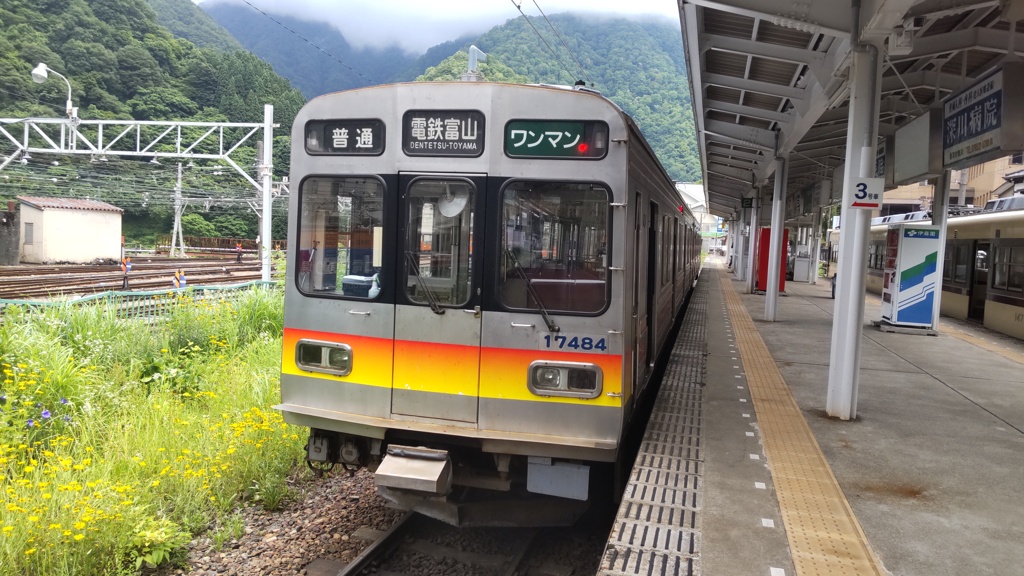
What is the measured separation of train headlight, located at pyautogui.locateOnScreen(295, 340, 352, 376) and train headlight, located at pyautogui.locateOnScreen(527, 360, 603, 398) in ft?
3.96

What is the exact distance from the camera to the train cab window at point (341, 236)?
4.52 metres

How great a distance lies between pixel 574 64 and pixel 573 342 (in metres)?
34.7

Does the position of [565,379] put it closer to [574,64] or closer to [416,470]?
[416,470]

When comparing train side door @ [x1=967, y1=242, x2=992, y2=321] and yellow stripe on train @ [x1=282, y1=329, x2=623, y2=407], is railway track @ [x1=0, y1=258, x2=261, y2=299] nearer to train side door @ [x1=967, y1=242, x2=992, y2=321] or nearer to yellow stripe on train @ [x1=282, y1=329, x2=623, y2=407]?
yellow stripe on train @ [x1=282, y1=329, x2=623, y2=407]

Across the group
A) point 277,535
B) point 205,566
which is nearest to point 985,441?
point 277,535

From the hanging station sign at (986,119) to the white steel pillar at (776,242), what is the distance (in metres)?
5.42

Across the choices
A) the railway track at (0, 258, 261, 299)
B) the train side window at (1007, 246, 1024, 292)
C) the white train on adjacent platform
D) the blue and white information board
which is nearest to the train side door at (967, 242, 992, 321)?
the white train on adjacent platform

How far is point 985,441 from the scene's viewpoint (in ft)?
19.6

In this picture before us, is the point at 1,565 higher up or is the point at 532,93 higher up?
the point at 532,93

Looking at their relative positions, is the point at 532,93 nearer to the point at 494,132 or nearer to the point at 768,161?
the point at 494,132

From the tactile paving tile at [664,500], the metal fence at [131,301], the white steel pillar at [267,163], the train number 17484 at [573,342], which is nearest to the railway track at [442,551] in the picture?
the tactile paving tile at [664,500]

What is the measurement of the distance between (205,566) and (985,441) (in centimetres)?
613

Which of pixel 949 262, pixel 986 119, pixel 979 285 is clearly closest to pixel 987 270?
pixel 979 285

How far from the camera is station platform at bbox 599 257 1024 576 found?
12.0ft
